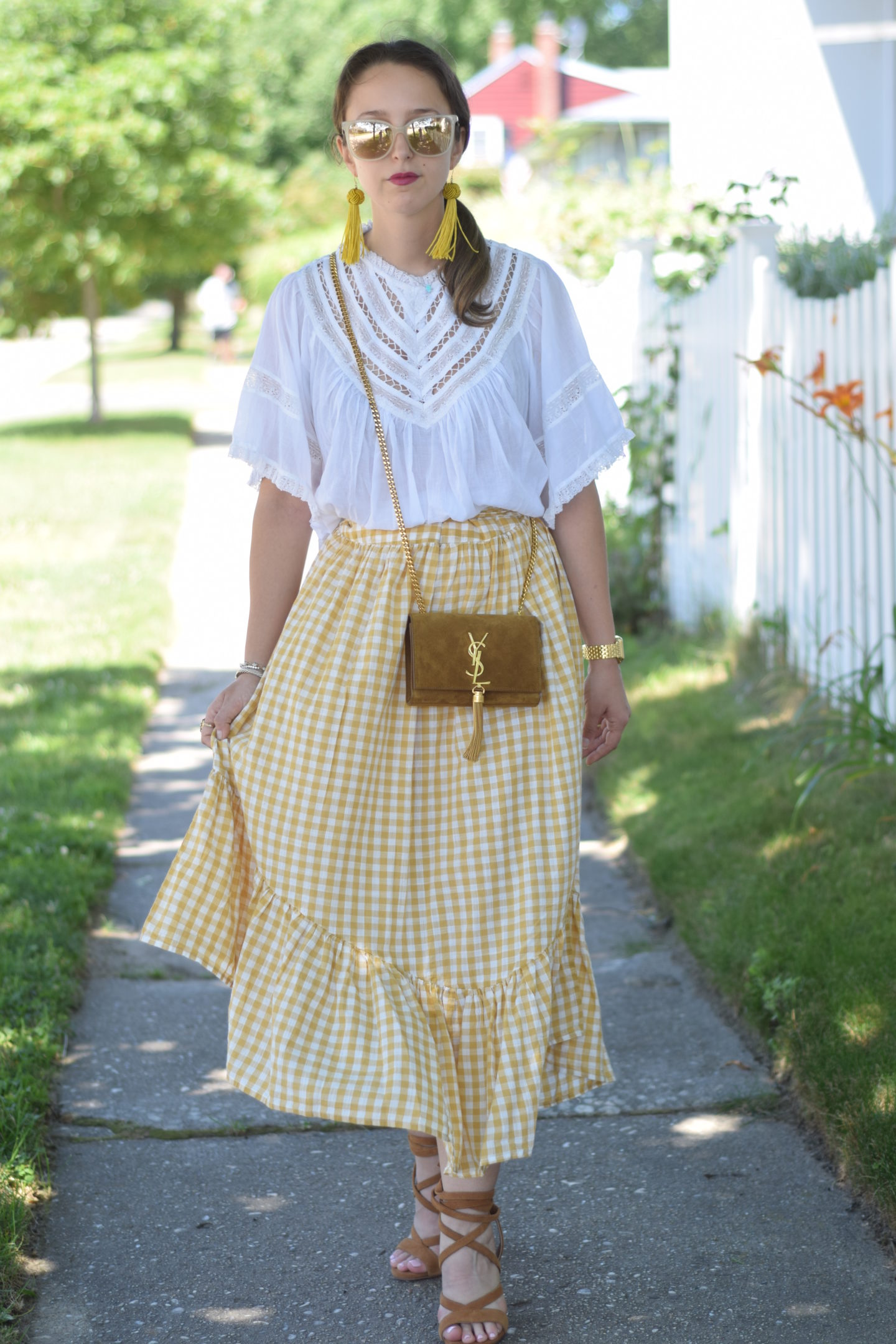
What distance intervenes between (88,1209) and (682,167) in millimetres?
9249

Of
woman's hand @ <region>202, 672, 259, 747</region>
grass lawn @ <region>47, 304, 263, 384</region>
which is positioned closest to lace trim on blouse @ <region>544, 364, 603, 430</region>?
woman's hand @ <region>202, 672, 259, 747</region>

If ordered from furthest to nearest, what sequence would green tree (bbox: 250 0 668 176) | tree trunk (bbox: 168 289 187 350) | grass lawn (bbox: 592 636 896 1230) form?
green tree (bbox: 250 0 668 176)
tree trunk (bbox: 168 289 187 350)
grass lawn (bbox: 592 636 896 1230)

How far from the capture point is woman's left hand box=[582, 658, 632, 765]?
2.67 m

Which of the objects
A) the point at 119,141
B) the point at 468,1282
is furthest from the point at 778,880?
the point at 119,141

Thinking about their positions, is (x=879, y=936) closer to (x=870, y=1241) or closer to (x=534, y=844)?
(x=870, y=1241)

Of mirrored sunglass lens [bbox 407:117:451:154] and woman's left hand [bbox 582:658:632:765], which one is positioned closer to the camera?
mirrored sunglass lens [bbox 407:117:451:154]

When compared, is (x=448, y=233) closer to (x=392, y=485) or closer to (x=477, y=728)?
(x=392, y=485)

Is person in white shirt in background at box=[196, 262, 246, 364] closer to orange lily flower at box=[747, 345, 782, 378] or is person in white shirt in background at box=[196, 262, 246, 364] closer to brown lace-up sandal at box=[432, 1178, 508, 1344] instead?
orange lily flower at box=[747, 345, 782, 378]

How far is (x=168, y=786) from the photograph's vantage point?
5781 mm

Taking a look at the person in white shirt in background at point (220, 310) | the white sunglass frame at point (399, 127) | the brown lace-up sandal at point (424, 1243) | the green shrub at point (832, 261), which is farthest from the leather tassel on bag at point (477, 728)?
the person in white shirt in background at point (220, 310)

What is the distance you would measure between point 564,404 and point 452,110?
0.54m

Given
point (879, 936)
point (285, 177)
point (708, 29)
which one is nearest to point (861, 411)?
point (879, 936)

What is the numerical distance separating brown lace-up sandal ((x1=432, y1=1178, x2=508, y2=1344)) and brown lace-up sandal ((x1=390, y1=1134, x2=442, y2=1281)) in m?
0.13

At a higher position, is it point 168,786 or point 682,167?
point 682,167
